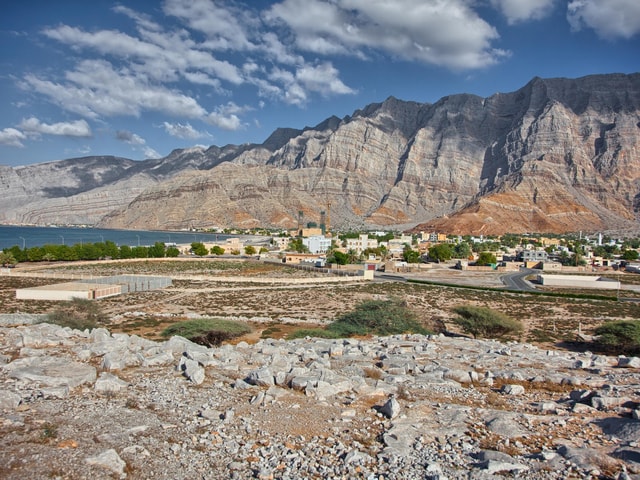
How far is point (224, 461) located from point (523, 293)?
178ft

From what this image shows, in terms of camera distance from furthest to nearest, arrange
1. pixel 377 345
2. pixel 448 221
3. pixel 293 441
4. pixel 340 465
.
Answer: pixel 448 221, pixel 377 345, pixel 293 441, pixel 340 465

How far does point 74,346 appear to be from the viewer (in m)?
14.6

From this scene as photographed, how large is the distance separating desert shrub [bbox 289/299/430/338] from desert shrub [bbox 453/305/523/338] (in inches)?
109

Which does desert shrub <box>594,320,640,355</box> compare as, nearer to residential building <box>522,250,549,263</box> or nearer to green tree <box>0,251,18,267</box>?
residential building <box>522,250,549,263</box>

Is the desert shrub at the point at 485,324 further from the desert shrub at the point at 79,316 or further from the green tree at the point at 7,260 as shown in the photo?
the green tree at the point at 7,260

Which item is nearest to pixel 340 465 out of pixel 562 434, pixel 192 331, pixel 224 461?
pixel 224 461

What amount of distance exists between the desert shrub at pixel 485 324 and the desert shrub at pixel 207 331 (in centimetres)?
→ 1410

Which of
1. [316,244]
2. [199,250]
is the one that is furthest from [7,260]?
[316,244]

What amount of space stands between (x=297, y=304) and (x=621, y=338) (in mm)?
25948

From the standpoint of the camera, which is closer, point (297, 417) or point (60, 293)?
point (297, 417)

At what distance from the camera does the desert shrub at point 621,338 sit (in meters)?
22.7

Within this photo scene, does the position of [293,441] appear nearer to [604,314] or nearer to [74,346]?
[74,346]

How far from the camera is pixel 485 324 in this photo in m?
27.4

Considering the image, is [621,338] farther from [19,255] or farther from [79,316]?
[19,255]
